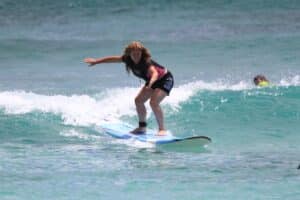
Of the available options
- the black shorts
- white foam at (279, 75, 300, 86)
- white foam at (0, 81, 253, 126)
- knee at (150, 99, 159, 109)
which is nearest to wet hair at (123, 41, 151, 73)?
the black shorts

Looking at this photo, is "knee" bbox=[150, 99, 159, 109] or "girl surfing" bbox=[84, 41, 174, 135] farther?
"knee" bbox=[150, 99, 159, 109]

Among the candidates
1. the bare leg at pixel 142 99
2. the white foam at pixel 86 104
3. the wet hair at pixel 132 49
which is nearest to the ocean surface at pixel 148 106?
the white foam at pixel 86 104

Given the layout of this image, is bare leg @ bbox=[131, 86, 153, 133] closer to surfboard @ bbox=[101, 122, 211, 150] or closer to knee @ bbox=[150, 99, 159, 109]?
knee @ bbox=[150, 99, 159, 109]

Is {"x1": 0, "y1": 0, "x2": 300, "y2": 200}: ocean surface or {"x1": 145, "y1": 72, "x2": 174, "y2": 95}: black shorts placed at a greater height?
{"x1": 145, "y1": 72, "x2": 174, "y2": 95}: black shorts

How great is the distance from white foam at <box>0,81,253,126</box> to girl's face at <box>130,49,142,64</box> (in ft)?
6.92

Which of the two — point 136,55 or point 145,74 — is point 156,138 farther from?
point 136,55

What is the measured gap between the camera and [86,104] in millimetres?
15742

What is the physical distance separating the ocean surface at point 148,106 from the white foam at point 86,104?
0.08 feet

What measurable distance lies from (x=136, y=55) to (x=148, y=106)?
3.45m

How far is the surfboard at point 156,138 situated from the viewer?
11.7 meters

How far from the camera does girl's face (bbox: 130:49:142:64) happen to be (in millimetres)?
11773

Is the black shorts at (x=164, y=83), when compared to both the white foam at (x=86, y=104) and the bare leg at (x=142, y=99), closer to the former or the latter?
the bare leg at (x=142, y=99)

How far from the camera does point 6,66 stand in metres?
23.9

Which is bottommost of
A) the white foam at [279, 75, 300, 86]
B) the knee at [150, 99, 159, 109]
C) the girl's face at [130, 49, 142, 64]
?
the white foam at [279, 75, 300, 86]
